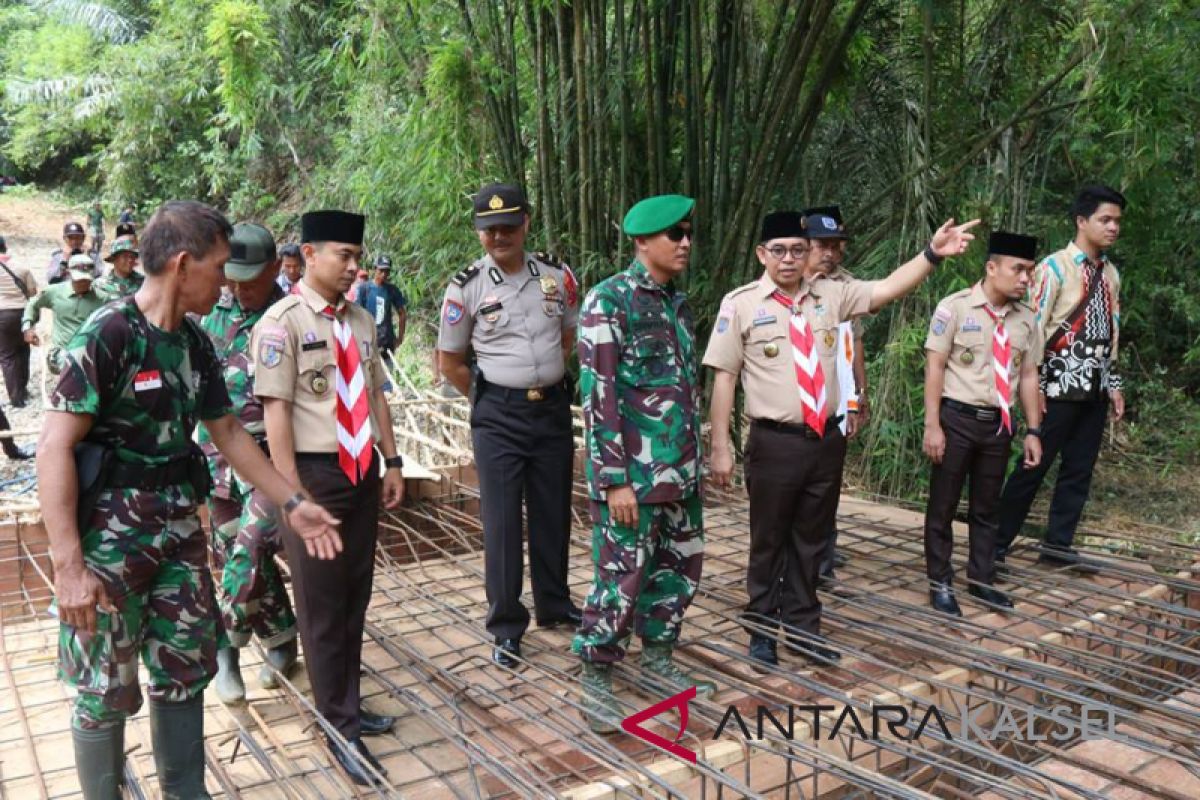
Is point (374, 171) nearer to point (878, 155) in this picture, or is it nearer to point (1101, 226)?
point (878, 155)

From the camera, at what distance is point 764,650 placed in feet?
9.89

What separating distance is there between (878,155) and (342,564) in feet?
16.4

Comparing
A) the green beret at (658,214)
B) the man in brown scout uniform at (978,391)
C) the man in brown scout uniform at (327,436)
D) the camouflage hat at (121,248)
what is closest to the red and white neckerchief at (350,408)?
the man in brown scout uniform at (327,436)

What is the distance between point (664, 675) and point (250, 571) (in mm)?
1236

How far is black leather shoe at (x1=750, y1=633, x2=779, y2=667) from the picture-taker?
301cm

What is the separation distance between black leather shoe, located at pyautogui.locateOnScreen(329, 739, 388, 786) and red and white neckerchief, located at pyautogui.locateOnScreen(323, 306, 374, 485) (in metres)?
0.66

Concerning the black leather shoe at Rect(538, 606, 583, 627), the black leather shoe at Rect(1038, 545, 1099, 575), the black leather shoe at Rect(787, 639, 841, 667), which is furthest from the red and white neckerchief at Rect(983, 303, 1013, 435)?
the black leather shoe at Rect(538, 606, 583, 627)

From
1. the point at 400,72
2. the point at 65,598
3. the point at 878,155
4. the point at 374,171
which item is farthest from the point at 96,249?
the point at 65,598

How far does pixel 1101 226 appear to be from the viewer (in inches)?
145

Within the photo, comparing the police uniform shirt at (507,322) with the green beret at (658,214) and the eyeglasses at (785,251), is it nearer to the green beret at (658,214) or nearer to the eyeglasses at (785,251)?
the green beret at (658,214)

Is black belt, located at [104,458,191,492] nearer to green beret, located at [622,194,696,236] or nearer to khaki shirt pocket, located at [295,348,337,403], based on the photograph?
khaki shirt pocket, located at [295,348,337,403]

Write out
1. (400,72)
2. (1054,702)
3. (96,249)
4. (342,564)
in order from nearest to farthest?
1. (342,564)
2. (1054,702)
3. (400,72)
4. (96,249)

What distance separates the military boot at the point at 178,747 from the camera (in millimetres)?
2121

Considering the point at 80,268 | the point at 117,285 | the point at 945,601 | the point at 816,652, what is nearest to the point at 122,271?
the point at 117,285
